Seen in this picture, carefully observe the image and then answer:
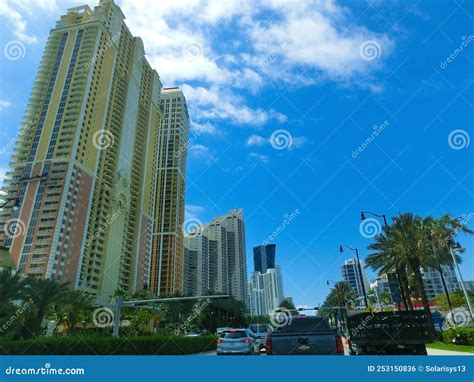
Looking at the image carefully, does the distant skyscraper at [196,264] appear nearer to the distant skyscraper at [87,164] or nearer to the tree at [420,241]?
the distant skyscraper at [87,164]

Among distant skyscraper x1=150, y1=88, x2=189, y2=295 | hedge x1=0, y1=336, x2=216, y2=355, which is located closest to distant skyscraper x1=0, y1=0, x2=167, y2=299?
distant skyscraper x1=150, y1=88, x2=189, y2=295

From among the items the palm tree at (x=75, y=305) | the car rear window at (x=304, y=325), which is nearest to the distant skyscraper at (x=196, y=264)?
the palm tree at (x=75, y=305)

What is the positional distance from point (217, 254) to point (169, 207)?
28173 millimetres

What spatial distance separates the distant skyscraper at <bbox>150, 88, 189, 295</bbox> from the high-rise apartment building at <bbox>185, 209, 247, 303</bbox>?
9308mm

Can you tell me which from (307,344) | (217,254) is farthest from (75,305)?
(217,254)

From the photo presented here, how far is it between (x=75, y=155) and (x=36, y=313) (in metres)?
61.5

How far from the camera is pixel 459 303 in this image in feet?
233

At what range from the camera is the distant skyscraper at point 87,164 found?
82.3 meters

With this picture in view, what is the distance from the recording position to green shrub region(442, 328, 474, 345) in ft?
70.3

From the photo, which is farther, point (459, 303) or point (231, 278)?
point (231, 278)

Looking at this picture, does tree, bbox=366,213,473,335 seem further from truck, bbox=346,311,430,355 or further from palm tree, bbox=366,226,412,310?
truck, bbox=346,311,430,355

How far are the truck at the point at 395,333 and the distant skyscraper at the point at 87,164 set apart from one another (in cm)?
7741
